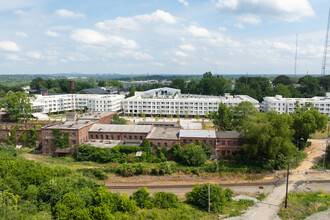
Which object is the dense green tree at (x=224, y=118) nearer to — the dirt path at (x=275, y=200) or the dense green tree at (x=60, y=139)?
the dirt path at (x=275, y=200)

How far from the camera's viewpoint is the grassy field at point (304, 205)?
26516 millimetres

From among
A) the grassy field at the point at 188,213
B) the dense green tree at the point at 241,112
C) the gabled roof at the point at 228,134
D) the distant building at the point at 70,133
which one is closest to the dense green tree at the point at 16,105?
the distant building at the point at 70,133

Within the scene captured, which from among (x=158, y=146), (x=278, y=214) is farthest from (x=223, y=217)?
(x=158, y=146)

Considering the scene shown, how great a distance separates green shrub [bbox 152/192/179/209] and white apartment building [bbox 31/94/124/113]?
211ft

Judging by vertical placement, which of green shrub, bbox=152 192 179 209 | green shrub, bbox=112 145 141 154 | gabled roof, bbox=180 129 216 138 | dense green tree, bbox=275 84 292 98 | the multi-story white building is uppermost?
dense green tree, bbox=275 84 292 98

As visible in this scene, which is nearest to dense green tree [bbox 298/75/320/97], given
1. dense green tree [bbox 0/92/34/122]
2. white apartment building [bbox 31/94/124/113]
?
white apartment building [bbox 31/94/124/113]

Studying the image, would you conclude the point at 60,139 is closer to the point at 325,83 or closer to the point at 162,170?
the point at 162,170

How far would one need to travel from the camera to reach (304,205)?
28.3m

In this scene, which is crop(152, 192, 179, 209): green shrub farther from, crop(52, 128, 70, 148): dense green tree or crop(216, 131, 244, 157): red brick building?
crop(52, 128, 70, 148): dense green tree

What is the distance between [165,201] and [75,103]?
256 ft

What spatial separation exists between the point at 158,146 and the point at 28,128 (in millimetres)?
28839

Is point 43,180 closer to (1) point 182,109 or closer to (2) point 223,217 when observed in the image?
(2) point 223,217

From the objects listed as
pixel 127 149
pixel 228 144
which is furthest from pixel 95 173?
pixel 228 144

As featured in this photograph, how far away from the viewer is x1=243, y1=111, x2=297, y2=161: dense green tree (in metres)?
36.8
